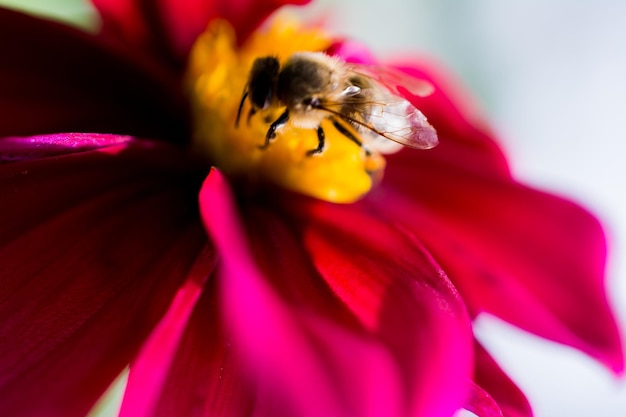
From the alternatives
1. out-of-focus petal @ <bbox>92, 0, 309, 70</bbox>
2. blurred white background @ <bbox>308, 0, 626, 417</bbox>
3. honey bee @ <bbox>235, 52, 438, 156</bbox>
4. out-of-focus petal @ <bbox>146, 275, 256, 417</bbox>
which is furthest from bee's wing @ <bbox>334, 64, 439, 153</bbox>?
blurred white background @ <bbox>308, 0, 626, 417</bbox>

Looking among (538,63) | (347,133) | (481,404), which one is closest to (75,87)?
(347,133)

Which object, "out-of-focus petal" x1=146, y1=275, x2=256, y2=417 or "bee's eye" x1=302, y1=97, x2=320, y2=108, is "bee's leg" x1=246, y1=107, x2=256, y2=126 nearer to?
"bee's eye" x1=302, y1=97, x2=320, y2=108

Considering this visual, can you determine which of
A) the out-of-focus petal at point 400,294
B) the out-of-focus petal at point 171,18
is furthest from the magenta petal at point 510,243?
the out-of-focus petal at point 171,18

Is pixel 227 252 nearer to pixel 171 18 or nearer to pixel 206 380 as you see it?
pixel 206 380

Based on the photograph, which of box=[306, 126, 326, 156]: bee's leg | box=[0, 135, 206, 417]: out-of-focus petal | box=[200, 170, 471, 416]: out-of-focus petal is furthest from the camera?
box=[306, 126, 326, 156]: bee's leg

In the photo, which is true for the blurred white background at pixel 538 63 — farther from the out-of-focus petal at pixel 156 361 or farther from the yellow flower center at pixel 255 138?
the out-of-focus petal at pixel 156 361

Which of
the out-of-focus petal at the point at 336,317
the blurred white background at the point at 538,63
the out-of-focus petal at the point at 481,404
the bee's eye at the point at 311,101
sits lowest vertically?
the out-of-focus petal at the point at 481,404
